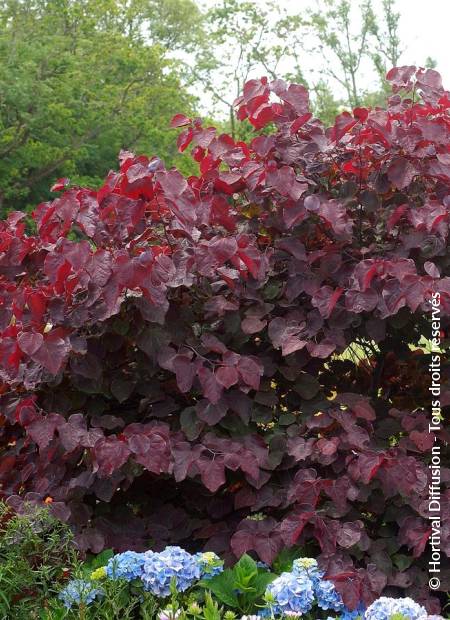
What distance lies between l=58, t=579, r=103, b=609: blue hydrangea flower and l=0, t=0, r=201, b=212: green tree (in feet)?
52.4

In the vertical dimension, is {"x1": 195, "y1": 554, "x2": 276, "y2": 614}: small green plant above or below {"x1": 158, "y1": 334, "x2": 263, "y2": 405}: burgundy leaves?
below

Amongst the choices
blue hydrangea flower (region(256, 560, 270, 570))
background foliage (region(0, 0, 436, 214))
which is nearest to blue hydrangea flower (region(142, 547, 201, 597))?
blue hydrangea flower (region(256, 560, 270, 570))

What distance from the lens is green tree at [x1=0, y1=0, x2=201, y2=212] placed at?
59.5 feet

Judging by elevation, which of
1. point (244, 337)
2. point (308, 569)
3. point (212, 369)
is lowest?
point (308, 569)

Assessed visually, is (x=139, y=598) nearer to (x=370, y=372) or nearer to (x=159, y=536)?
(x=159, y=536)

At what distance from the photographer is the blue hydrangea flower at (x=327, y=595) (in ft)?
7.22

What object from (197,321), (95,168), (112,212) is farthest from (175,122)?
(95,168)

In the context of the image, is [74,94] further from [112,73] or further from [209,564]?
[209,564]

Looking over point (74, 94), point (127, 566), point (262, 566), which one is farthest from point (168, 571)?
point (74, 94)

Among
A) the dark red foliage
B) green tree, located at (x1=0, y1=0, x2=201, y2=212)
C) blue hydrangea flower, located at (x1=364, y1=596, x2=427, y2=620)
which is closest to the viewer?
blue hydrangea flower, located at (x1=364, y1=596, x2=427, y2=620)

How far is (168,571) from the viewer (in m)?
2.15

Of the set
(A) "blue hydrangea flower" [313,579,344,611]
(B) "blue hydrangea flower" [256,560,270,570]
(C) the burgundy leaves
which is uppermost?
(C) the burgundy leaves

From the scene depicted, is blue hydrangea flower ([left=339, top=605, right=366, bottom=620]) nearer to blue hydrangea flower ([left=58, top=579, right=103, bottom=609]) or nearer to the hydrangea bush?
the hydrangea bush

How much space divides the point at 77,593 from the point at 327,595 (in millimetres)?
629
